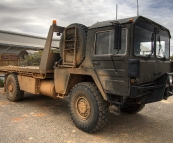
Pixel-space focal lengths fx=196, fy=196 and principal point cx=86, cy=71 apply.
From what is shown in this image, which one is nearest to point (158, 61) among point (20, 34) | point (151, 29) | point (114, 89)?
point (151, 29)

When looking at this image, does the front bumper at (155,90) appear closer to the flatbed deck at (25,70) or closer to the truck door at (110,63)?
the truck door at (110,63)

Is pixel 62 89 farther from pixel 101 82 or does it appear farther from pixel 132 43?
pixel 132 43

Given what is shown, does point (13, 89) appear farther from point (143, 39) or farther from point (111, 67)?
point (143, 39)

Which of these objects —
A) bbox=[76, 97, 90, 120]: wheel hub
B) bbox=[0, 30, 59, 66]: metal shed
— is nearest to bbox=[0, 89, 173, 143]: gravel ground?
bbox=[76, 97, 90, 120]: wheel hub

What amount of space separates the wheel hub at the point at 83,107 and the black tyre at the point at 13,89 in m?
3.28

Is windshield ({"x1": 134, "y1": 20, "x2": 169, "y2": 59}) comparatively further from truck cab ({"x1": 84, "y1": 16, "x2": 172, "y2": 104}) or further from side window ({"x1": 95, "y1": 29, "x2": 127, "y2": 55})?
side window ({"x1": 95, "y1": 29, "x2": 127, "y2": 55})

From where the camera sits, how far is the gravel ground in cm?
415

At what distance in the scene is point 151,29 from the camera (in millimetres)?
4395

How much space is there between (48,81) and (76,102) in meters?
1.65

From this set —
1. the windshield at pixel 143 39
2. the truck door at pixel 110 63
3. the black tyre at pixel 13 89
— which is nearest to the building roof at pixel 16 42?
the black tyre at pixel 13 89

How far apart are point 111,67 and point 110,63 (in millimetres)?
89

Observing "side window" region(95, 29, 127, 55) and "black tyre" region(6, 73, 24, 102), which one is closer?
"side window" region(95, 29, 127, 55)

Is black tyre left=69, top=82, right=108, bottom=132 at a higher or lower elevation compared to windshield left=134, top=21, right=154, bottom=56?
lower

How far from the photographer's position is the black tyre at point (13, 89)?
280 inches
